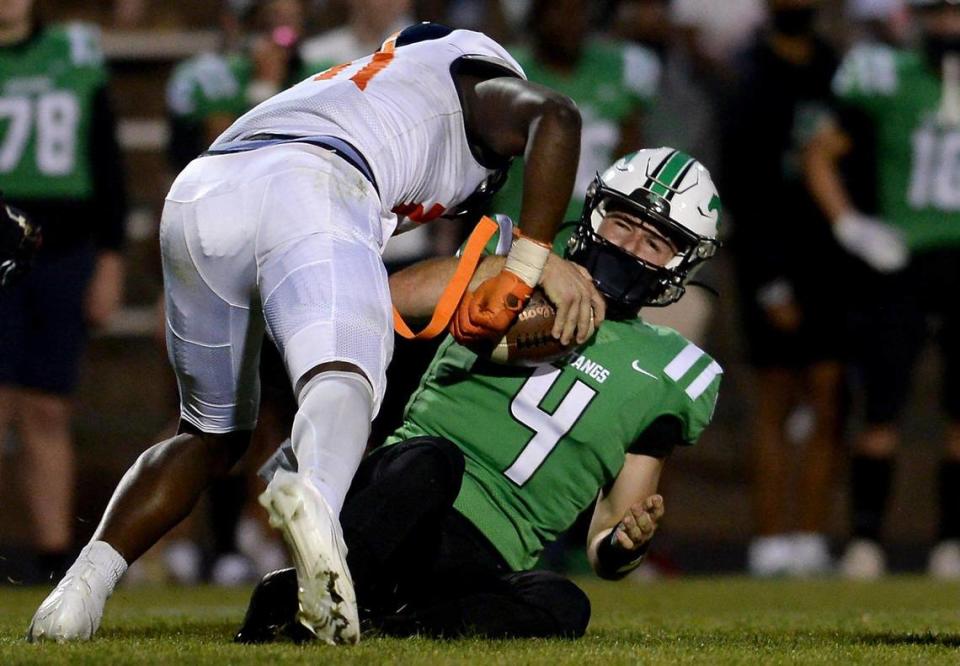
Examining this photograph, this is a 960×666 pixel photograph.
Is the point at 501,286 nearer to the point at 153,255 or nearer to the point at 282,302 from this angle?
the point at 282,302

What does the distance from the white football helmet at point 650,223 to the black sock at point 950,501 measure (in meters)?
3.31

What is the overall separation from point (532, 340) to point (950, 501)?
13.1 ft

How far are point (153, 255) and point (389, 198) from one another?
447 cm

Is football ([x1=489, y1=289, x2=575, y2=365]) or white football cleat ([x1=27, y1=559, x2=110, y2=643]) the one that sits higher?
football ([x1=489, y1=289, x2=575, y2=365])

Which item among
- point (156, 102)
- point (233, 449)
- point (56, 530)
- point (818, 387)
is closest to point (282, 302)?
point (233, 449)

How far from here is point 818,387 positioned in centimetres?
743

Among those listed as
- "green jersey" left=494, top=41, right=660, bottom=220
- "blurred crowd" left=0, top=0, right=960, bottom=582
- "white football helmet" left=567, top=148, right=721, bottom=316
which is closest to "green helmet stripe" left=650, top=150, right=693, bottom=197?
"white football helmet" left=567, top=148, right=721, bottom=316

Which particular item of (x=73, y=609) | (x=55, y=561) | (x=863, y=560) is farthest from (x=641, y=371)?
(x=863, y=560)

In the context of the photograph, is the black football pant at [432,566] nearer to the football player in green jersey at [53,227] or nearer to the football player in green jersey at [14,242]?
the football player in green jersey at [14,242]

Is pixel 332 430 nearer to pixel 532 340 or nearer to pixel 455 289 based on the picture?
pixel 455 289

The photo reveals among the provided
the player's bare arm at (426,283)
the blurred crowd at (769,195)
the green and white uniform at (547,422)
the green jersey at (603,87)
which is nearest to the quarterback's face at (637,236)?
the green and white uniform at (547,422)

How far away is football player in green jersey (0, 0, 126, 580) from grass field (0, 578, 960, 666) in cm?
53

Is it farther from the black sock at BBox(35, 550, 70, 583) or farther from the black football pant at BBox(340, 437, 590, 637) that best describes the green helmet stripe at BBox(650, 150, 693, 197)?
the black sock at BBox(35, 550, 70, 583)

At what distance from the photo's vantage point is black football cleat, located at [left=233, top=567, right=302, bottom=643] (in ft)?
11.1
